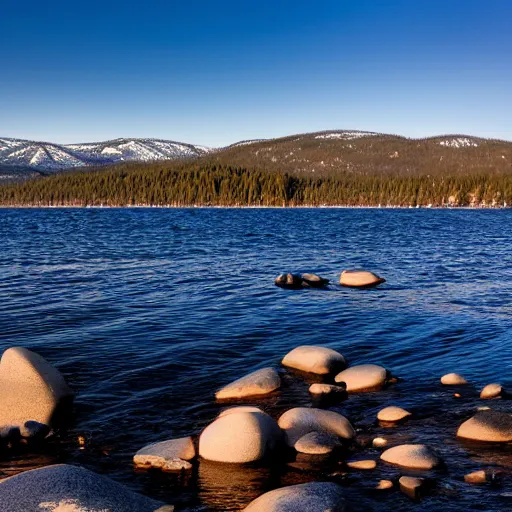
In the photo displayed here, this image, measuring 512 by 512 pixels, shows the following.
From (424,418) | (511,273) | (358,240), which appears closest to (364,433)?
(424,418)

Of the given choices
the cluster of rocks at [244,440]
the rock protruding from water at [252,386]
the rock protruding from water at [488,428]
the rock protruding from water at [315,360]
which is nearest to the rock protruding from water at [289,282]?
the rock protruding from water at [315,360]

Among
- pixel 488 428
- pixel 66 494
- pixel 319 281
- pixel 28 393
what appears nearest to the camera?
pixel 66 494

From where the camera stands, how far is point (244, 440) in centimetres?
934

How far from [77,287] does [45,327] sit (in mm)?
8076

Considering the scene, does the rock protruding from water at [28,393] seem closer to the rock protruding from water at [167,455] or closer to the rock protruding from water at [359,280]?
the rock protruding from water at [167,455]

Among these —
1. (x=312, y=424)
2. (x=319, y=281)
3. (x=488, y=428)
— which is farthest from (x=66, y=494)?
(x=319, y=281)

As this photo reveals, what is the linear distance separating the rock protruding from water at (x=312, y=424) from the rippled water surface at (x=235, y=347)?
52cm

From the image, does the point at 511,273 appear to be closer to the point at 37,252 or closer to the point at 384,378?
the point at 384,378

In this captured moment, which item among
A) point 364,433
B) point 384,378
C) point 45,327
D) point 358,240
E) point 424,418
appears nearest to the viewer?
Answer: point 364,433

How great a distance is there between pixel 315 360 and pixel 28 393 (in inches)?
269

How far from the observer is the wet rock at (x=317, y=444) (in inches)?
376

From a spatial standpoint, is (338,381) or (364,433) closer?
(364,433)

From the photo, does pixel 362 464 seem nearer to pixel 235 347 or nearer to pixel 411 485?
pixel 411 485

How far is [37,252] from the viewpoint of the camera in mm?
42156
